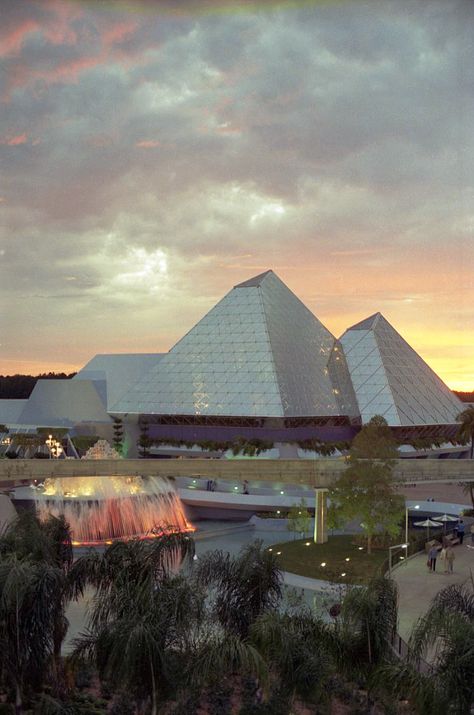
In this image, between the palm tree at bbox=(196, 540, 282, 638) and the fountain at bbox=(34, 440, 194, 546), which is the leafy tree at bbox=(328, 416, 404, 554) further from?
the palm tree at bbox=(196, 540, 282, 638)

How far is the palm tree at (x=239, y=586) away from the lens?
18.4 metres

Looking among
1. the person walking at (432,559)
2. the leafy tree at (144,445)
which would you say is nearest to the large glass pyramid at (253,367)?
the leafy tree at (144,445)

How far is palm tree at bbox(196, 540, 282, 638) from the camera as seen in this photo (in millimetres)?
18438

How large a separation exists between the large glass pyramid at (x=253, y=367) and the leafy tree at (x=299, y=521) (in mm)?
17144

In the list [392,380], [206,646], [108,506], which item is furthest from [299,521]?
[206,646]

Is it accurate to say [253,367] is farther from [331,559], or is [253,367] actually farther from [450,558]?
[450,558]

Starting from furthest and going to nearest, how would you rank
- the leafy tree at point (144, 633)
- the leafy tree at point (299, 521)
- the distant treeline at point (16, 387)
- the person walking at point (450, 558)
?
the distant treeline at point (16, 387), the leafy tree at point (299, 521), the person walking at point (450, 558), the leafy tree at point (144, 633)

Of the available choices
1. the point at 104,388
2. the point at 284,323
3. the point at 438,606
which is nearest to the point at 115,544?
the point at 438,606

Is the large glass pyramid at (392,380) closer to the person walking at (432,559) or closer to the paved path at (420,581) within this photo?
the paved path at (420,581)

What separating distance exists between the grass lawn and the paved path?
1.19 m

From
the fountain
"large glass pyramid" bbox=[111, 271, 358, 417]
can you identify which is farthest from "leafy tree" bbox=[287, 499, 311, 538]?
"large glass pyramid" bbox=[111, 271, 358, 417]

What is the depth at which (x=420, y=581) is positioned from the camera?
31312 mm

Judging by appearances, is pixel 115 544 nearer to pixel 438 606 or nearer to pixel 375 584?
pixel 375 584

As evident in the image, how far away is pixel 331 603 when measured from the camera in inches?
1047
